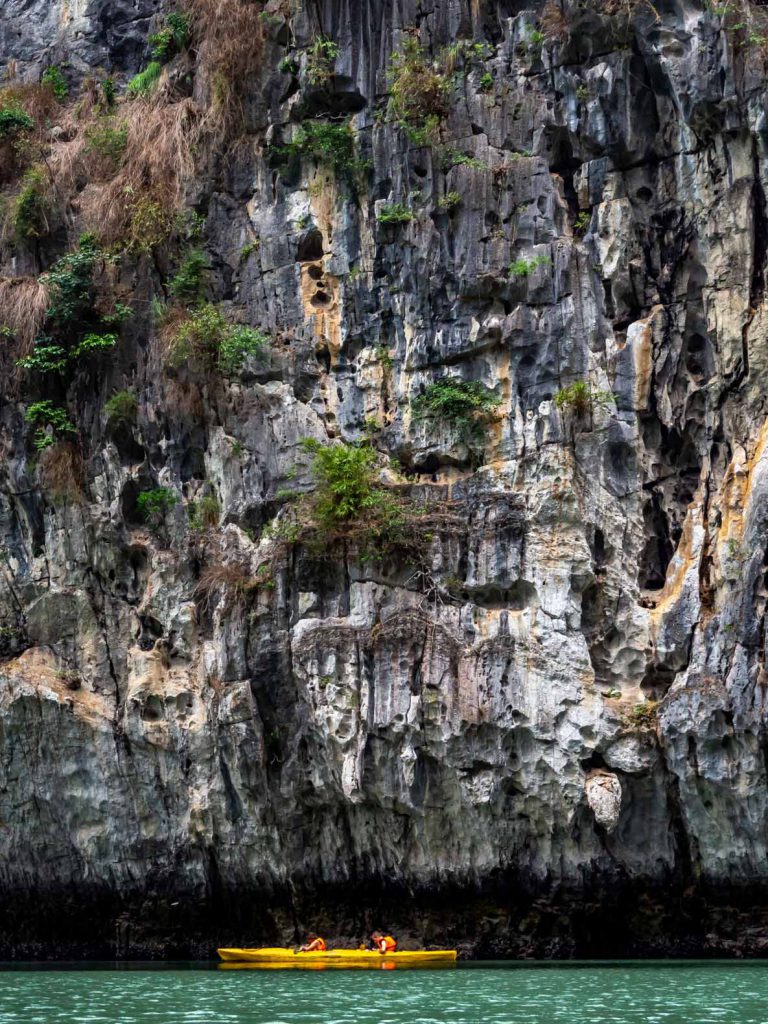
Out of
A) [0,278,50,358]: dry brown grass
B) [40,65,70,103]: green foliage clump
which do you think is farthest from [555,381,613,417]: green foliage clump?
[40,65,70,103]: green foliage clump

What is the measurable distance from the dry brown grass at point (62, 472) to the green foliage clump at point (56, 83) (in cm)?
833

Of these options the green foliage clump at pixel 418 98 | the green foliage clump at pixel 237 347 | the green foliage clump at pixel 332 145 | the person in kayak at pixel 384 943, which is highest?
the green foliage clump at pixel 418 98

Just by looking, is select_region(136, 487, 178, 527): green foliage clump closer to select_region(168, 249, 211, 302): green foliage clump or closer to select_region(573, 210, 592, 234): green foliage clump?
select_region(168, 249, 211, 302): green foliage clump

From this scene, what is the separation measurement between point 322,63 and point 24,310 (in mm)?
6513

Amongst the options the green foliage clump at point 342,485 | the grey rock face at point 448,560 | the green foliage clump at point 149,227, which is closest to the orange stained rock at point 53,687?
the grey rock face at point 448,560

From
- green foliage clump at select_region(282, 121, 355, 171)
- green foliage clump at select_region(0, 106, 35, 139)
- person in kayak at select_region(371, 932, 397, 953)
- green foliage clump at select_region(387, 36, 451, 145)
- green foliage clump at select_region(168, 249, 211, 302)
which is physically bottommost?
person in kayak at select_region(371, 932, 397, 953)

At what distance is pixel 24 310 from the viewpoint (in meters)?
23.5

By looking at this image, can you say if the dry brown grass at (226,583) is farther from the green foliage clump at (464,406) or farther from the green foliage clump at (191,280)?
the green foliage clump at (191,280)

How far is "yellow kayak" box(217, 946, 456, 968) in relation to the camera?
19172 mm

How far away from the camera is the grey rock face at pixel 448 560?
19.2 m

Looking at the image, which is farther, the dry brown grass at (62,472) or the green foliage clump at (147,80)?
the green foliage clump at (147,80)

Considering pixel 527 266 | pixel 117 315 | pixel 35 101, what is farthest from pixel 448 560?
pixel 35 101

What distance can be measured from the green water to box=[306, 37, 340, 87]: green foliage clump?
14.1 metres

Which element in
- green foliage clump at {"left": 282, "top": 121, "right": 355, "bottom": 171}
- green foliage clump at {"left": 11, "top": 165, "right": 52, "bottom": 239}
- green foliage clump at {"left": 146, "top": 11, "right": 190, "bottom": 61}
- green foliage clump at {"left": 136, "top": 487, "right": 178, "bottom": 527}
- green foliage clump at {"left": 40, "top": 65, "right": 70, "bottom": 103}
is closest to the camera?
green foliage clump at {"left": 136, "top": 487, "right": 178, "bottom": 527}
